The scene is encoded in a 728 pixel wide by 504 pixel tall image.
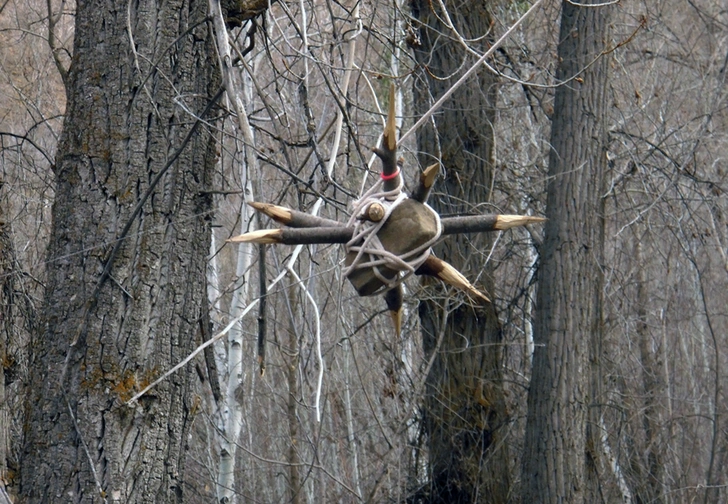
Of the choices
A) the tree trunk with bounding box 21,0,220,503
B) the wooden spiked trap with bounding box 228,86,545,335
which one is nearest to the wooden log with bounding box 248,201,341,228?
the wooden spiked trap with bounding box 228,86,545,335

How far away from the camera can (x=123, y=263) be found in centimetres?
255

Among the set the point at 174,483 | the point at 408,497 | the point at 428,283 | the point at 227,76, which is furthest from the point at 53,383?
the point at 408,497

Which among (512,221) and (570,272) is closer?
(512,221)

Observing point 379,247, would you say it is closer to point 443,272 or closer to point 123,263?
point 443,272

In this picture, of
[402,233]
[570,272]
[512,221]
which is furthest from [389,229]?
[570,272]

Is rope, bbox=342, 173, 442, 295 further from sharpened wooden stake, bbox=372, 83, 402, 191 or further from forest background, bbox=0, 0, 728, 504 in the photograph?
forest background, bbox=0, 0, 728, 504

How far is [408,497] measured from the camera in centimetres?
638

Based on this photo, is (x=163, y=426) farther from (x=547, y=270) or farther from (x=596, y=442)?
(x=596, y=442)

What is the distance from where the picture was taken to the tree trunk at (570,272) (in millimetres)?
5727

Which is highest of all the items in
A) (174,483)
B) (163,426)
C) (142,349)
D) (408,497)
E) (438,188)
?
(438,188)

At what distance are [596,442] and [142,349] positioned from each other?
479cm

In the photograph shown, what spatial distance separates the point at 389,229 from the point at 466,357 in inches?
182

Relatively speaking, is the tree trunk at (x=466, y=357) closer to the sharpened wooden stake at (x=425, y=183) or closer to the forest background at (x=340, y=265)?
the forest background at (x=340, y=265)

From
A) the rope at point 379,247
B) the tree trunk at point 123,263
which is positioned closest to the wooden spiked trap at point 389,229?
the rope at point 379,247
